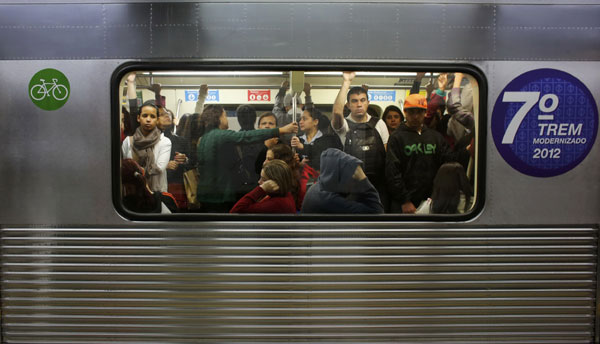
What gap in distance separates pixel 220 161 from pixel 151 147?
0.50m

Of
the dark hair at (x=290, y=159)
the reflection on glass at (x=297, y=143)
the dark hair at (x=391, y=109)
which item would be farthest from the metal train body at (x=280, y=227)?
the dark hair at (x=391, y=109)

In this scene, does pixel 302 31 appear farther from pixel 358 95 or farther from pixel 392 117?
pixel 392 117

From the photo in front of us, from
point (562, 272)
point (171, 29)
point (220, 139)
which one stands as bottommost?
point (562, 272)

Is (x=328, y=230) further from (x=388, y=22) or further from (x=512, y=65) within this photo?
(x=512, y=65)

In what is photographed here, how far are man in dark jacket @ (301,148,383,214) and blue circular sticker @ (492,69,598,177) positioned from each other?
94cm

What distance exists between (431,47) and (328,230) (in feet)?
4.65

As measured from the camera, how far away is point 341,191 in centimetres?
293

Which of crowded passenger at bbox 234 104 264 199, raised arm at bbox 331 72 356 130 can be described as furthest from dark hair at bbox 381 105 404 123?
crowded passenger at bbox 234 104 264 199

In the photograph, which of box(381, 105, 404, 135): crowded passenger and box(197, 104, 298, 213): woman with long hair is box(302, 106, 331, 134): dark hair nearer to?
box(197, 104, 298, 213): woman with long hair

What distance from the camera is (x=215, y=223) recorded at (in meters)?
2.86

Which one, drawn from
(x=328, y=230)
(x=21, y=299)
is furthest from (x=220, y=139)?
(x=21, y=299)

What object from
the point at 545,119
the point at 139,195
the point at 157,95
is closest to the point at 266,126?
the point at 157,95

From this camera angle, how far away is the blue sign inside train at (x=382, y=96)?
2928 millimetres

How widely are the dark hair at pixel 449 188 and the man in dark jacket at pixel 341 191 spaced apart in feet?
1.33
